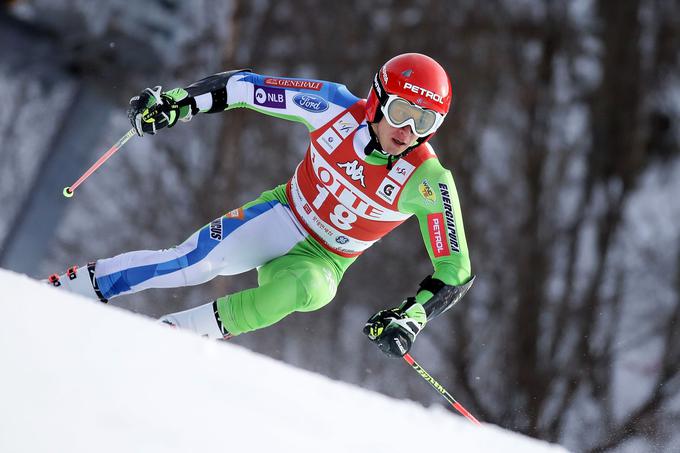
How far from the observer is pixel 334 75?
1983 cm

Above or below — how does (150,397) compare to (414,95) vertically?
below

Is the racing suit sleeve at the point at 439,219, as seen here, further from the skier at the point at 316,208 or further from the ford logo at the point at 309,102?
the ford logo at the point at 309,102

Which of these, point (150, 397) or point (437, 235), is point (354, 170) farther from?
point (150, 397)

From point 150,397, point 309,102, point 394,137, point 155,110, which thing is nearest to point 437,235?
point 394,137

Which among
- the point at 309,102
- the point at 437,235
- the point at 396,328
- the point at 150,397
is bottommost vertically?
the point at 396,328

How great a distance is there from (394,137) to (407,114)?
12 cm

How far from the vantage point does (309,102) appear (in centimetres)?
484

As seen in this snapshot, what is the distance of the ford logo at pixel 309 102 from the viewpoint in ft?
15.9

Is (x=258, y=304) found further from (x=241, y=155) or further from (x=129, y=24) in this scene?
(x=241, y=155)

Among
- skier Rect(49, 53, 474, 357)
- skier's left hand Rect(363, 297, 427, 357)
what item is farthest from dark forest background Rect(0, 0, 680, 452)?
skier's left hand Rect(363, 297, 427, 357)

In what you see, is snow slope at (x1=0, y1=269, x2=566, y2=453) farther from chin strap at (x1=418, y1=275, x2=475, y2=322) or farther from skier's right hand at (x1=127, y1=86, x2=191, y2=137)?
skier's right hand at (x1=127, y1=86, x2=191, y2=137)

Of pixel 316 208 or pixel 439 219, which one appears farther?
pixel 316 208

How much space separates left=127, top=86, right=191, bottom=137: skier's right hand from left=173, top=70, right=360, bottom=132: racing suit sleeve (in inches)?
1.7

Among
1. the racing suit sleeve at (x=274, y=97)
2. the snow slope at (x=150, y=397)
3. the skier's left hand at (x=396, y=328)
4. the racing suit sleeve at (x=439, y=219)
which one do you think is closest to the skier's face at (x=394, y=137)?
the racing suit sleeve at (x=439, y=219)
